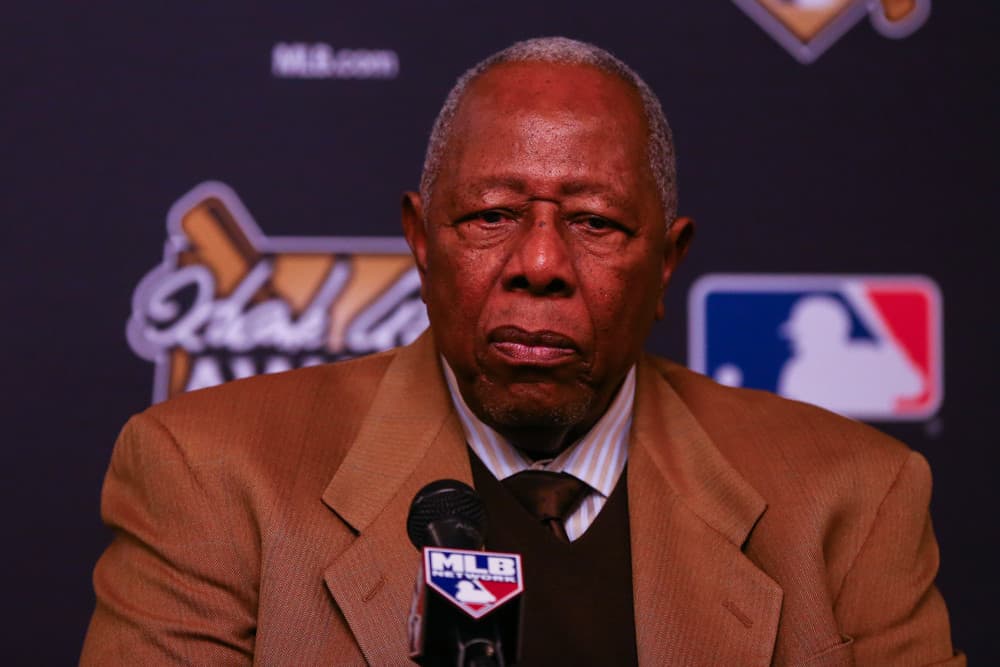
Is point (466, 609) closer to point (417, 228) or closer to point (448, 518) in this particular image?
point (448, 518)

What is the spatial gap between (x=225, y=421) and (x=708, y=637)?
0.67m

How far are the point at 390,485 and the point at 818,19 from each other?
1519 mm

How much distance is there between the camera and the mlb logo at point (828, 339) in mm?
2586

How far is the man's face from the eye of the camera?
5.27ft

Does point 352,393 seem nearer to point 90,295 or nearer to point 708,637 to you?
point 708,637

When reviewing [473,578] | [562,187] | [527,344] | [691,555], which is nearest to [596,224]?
A: [562,187]

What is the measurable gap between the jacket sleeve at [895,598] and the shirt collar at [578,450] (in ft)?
1.15

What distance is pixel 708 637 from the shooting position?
1.63 metres

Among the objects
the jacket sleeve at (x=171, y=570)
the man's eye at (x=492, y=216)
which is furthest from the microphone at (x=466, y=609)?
the man's eye at (x=492, y=216)

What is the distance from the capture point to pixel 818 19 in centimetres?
264

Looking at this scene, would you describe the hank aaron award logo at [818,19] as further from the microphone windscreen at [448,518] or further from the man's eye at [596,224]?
the microphone windscreen at [448,518]

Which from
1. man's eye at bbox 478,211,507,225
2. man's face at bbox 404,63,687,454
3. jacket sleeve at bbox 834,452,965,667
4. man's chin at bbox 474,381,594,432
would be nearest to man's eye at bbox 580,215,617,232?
man's face at bbox 404,63,687,454

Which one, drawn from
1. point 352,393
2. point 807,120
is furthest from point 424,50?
point 352,393

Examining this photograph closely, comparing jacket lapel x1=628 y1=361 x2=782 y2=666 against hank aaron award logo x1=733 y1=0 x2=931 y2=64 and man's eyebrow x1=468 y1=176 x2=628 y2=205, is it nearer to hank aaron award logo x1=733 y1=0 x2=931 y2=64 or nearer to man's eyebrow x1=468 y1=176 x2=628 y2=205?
man's eyebrow x1=468 y1=176 x2=628 y2=205
